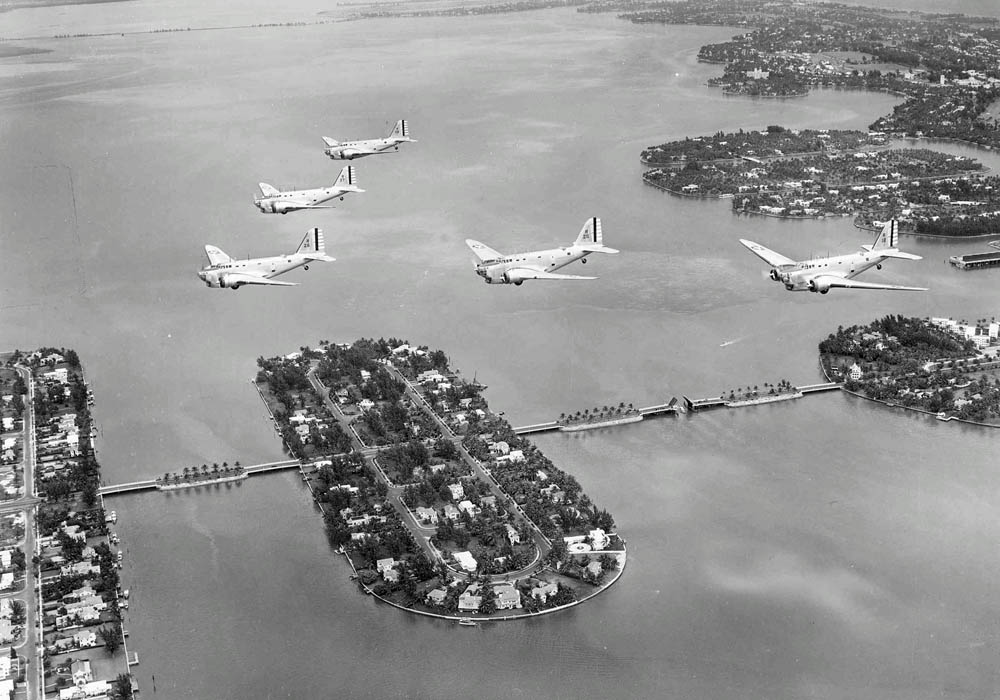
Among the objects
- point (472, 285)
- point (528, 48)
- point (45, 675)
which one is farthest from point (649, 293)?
point (528, 48)

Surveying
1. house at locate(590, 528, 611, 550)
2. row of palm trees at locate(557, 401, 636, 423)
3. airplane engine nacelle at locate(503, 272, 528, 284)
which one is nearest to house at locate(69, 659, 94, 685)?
house at locate(590, 528, 611, 550)

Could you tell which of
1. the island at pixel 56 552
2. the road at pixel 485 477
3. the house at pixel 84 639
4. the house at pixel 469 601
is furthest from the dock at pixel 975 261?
the house at pixel 84 639

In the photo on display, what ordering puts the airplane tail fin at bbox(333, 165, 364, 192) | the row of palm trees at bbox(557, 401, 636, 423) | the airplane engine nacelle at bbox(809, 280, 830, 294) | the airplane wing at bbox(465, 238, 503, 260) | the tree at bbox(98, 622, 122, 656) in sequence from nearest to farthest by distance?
the tree at bbox(98, 622, 122, 656) < the airplane engine nacelle at bbox(809, 280, 830, 294) < the airplane wing at bbox(465, 238, 503, 260) < the row of palm trees at bbox(557, 401, 636, 423) < the airplane tail fin at bbox(333, 165, 364, 192)

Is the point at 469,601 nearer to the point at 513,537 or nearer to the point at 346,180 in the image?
the point at 513,537

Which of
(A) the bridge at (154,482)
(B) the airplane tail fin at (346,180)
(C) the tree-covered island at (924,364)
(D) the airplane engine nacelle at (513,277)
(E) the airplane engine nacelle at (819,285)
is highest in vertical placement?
(B) the airplane tail fin at (346,180)

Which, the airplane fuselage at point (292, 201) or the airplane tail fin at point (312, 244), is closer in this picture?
the airplane tail fin at point (312, 244)

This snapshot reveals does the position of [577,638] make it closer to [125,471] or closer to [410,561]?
[410,561]

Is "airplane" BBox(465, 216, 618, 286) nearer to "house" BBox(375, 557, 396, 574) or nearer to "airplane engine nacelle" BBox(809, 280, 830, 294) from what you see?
"airplane engine nacelle" BBox(809, 280, 830, 294)

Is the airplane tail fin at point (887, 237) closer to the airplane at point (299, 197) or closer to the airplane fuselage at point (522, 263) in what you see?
the airplane fuselage at point (522, 263)
